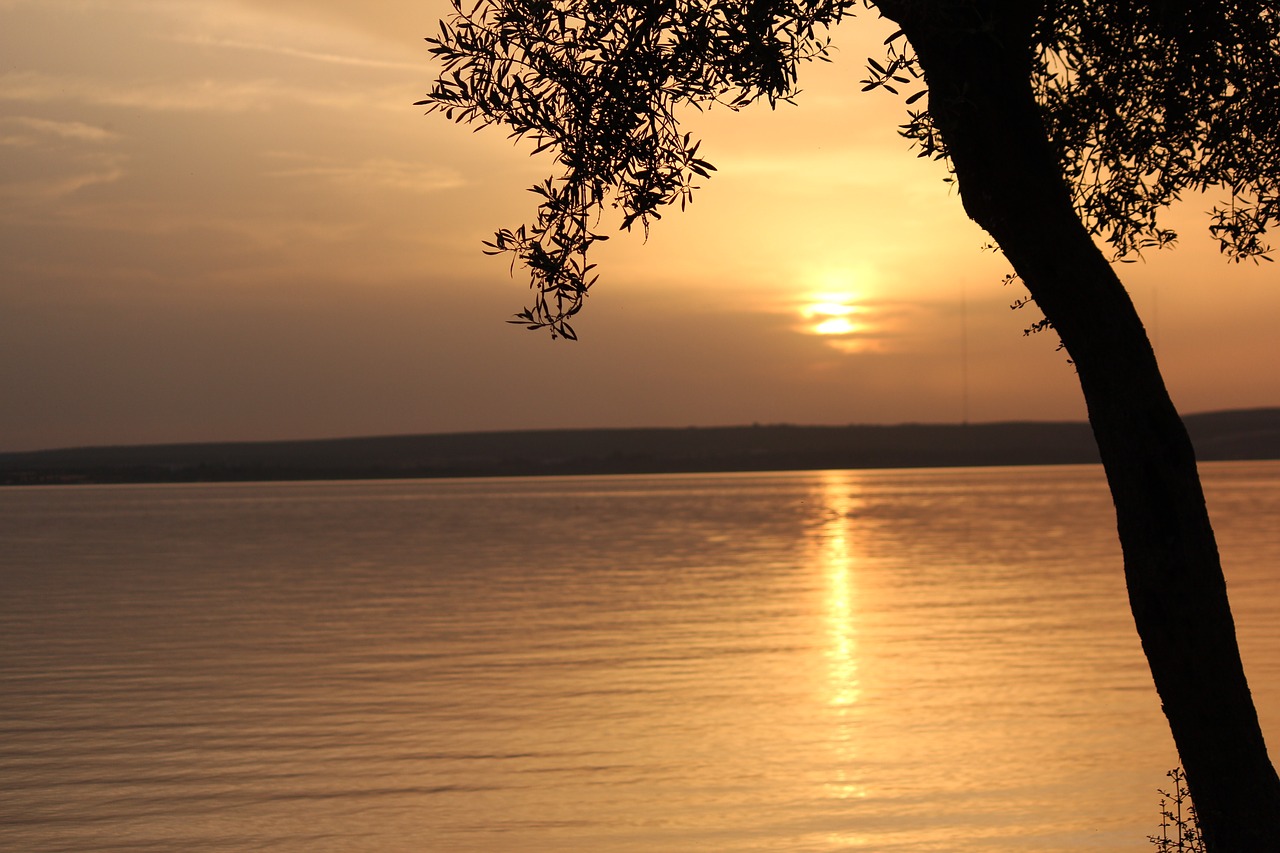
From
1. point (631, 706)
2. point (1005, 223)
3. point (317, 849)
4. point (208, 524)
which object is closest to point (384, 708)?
point (631, 706)

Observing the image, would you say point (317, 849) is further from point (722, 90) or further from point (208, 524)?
point (208, 524)

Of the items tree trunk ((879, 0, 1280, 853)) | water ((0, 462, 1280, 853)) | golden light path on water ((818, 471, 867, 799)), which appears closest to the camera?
tree trunk ((879, 0, 1280, 853))

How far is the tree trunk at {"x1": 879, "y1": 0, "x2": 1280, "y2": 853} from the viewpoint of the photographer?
8.83 m

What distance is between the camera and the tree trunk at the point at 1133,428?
8.83 metres

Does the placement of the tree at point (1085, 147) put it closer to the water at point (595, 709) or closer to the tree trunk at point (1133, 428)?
the tree trunk at point (1133, 428)

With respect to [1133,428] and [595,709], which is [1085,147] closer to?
[1133,428]

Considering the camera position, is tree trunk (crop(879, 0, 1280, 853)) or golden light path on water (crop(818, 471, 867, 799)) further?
golden light path on water (crop(818, 471, 867, 799))

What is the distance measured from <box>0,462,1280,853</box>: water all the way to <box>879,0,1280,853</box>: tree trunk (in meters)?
5.03

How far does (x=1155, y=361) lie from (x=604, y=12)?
4311mm

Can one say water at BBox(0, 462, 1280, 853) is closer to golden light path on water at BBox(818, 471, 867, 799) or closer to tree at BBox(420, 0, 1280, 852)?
golden light path on water at BBox(818, 471, 867, 799)

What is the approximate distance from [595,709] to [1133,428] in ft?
42.5

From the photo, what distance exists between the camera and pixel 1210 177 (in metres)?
12.7

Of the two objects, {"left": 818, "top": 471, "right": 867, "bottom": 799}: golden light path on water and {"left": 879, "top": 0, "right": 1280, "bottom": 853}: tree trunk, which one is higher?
{"left": 879, "top": 0, "right": 1280, "bottom": 853}: tree trunk

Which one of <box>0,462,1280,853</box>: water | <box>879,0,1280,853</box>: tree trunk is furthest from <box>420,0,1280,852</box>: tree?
<box>0,462,1280,853</box>: water
